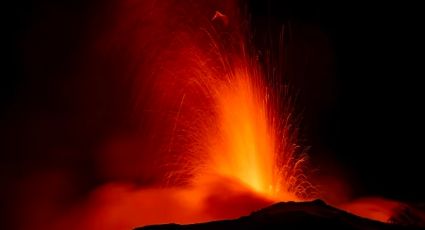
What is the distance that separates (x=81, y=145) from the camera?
1858cm

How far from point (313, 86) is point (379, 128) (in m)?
2.96

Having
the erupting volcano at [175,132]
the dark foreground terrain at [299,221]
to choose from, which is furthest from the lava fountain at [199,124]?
the dark foreground terrain at [299,221]

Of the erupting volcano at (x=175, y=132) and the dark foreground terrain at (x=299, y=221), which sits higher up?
the erupting volcano at (x=175, y=132)

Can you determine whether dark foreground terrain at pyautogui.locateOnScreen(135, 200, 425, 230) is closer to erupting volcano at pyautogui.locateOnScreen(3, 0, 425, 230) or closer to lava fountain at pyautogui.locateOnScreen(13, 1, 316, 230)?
erupting volcano at pyautogui.locateOnScreen(3, 0, 425, 230)

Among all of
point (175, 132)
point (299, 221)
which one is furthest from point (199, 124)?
point (299, 221)

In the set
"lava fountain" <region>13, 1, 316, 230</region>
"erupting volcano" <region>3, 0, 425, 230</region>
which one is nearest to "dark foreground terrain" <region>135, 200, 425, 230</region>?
"erupting volcano" <region>3, 0, 425, 230</region>

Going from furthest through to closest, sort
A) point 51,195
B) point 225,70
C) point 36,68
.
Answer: point 36,68
point 51,195
point 225,70

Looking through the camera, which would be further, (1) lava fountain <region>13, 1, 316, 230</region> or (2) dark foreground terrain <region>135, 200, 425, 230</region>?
(1) lava fountain <region>13, 1, 316, 230</region>

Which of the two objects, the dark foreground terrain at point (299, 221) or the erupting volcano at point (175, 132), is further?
the erupting volcano at point (175, 132)

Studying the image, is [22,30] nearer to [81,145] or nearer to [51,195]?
[81,145]

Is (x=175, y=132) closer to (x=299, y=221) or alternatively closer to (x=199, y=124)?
(x=199, y=124)

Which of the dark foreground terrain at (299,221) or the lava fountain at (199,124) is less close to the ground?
the lava fountain at (199,124)

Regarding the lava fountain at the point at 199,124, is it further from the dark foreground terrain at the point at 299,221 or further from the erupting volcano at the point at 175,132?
the dark foreground terrain at the point at 299,221

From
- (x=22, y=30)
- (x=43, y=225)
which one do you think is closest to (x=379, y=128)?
(x=43, y=225)
